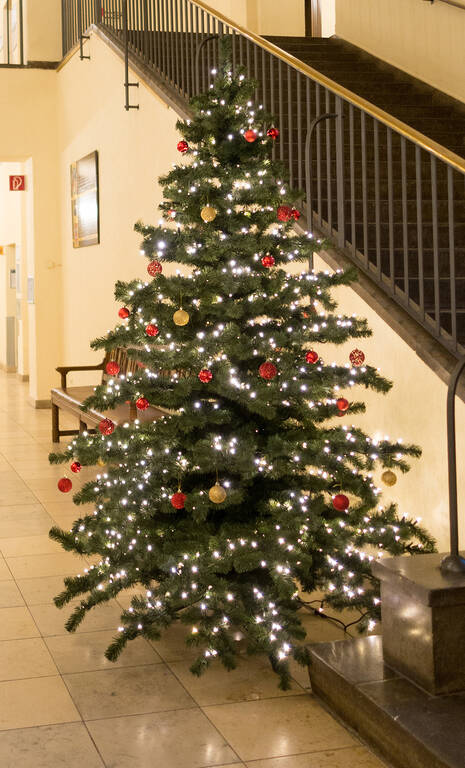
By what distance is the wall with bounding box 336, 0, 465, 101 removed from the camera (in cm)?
855

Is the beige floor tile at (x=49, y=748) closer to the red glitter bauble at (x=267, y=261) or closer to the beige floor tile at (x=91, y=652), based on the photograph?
the beige floor tile at (x=91, y=652)

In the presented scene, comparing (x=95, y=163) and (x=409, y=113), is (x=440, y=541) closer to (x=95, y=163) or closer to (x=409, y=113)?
(x=409, y=113)

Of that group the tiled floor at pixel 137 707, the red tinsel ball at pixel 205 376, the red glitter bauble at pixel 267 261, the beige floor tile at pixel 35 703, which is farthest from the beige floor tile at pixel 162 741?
the red glitter bauble at pixel 267 261

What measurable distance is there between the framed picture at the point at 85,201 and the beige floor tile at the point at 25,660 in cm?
670

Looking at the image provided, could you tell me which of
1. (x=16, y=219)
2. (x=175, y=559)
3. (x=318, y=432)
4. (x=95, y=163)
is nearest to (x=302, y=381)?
(x=318, y=432)

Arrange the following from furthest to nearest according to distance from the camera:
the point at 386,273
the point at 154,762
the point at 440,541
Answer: the point at 386,273, the point at 440,541, the point at 154,762

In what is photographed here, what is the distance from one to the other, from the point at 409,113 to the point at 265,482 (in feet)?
15.9

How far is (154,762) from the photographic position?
3.08m

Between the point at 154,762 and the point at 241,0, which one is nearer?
the point at 154,762

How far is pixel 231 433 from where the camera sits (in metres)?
4.01

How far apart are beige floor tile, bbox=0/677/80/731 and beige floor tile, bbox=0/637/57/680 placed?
0.22 feet

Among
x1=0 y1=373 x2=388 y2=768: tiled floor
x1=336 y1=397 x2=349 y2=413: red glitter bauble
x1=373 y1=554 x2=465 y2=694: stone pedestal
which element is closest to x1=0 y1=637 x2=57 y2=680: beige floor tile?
x1=0 y1=373 x2=388 y2=768: tiled floor

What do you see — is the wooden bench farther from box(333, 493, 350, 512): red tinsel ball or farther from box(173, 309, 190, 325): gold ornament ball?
box(333, 493, 350, 512): red tinsel ball

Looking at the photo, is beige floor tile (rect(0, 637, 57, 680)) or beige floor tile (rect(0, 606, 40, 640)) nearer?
beige floor tile (rect(0, 637, 57, 680))
